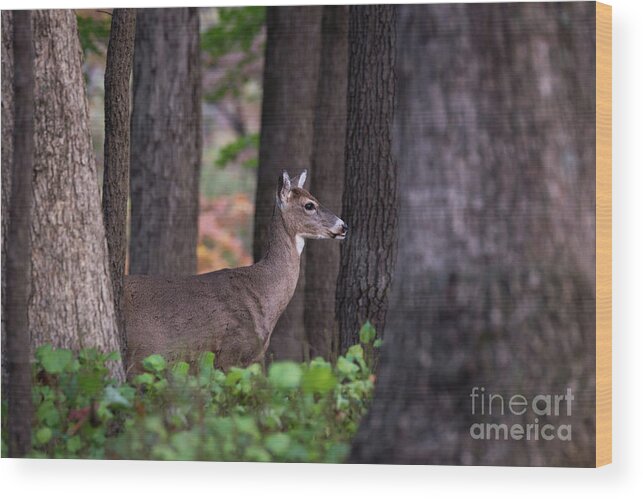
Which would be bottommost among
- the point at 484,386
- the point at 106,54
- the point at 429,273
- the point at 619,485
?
the point at 619,485

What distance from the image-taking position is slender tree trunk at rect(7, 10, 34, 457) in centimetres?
773

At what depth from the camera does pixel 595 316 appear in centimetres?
754

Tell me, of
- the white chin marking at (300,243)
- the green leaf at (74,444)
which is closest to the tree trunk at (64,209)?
the green leaf at (74,444)

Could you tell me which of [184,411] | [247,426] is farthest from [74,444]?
[247,426]

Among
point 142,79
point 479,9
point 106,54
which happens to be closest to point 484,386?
point 479,9

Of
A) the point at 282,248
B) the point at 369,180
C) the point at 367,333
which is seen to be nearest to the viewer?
the point at 367,333

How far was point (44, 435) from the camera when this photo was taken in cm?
809

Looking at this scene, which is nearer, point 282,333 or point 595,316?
point 595,316

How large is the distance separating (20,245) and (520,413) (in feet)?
9.94

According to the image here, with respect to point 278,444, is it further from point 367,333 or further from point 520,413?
point 520,413

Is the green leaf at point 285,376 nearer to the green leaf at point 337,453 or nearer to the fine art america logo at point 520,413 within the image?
the green leaf at point 337,453

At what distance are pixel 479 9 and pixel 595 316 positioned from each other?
72.4 inches

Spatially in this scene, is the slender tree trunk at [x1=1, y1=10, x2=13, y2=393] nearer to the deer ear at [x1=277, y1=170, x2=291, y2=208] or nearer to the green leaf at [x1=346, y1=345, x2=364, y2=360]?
the deer ear at [x1=277, y1=170, x2=291, y2=208]

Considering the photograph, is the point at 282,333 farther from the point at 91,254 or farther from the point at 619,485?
the point at 619,485
